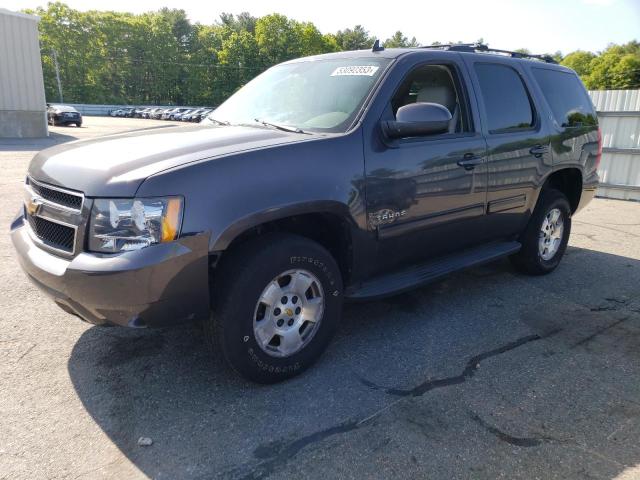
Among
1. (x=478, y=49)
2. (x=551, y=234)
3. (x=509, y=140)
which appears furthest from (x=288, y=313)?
(x=551, y=234)

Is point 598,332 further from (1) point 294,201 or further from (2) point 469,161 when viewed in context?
(1) point 294,201

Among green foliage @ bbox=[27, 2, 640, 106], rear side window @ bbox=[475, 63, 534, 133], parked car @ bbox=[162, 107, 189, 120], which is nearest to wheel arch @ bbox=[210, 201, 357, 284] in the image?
rear side window @ bbox=[475, 63, 534, 133]

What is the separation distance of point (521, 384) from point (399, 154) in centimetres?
165

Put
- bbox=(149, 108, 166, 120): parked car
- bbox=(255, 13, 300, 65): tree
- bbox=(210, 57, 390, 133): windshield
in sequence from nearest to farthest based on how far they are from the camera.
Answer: bbox=(210, 57, 390, 133): windshield
bbox=(149, 108, 166, 120): parked car
bbox=(255, 13, 300, 65): tree

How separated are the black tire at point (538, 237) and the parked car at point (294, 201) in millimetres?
284

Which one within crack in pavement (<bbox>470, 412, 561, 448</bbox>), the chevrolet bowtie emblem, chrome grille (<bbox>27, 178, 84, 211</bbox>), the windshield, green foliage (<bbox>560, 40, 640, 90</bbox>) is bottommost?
crack in pavement (<bbox>470, 412, 561, 448</bbox>)

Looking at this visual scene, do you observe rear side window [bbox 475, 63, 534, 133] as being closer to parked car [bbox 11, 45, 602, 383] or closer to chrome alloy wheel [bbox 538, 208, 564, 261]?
parked car [bbox 11, 45, 602, 383]

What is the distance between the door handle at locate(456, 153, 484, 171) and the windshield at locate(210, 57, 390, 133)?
92 cm

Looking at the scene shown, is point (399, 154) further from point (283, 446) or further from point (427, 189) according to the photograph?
point (283, 446)

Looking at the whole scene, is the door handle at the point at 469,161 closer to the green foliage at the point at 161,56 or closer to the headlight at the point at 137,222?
the headlight at the point at 137,222

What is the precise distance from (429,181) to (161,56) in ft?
294

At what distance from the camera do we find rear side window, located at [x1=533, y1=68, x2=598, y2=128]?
4.85m

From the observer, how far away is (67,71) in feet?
243

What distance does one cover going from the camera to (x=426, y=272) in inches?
145
